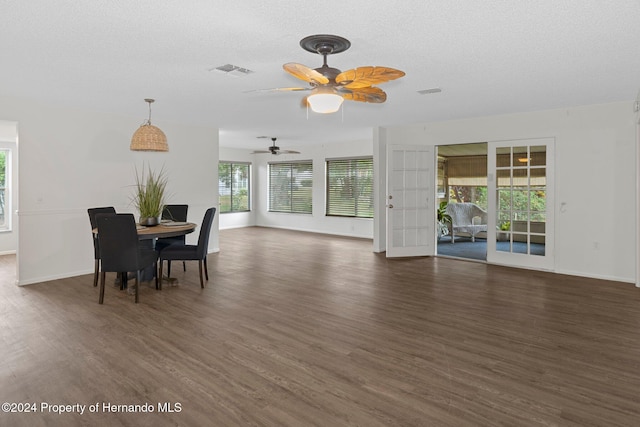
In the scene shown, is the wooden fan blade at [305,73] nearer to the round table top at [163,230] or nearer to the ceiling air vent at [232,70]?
the ceiling air vent at [232,70]

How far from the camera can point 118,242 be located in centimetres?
404

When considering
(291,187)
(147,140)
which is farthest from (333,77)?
(291,187)

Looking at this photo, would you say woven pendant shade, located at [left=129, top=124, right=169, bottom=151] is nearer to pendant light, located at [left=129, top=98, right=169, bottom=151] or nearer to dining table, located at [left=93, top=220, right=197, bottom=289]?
pendant light, located at [left=129, top=98, right=169, bottom=151]

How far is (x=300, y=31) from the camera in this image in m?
2.83

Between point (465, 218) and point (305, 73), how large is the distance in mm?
7323

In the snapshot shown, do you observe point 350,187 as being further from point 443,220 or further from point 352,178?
point 443,220

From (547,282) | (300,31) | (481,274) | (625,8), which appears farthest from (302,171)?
(625,8)

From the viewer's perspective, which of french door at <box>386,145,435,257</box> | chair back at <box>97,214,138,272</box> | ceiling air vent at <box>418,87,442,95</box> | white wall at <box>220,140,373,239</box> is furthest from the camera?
white wall at <box>220,140,373,239</box>

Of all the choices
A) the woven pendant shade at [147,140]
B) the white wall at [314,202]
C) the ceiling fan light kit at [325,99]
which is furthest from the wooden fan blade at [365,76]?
the white wall at [314,202]

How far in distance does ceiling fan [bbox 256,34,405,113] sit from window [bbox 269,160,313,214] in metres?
7.79

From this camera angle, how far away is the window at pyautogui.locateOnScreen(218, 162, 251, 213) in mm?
11281

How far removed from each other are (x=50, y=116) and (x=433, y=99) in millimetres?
4997

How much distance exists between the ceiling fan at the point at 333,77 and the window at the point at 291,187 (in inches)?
307

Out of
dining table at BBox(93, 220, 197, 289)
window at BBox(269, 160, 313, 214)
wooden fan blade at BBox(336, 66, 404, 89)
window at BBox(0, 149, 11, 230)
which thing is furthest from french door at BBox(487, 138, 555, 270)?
window at BBox(0, 149, 11, 230)
